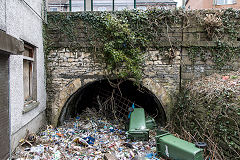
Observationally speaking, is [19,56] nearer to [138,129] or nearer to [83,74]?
[83,74]

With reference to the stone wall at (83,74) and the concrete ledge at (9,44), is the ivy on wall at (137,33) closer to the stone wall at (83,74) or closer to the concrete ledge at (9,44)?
the stone wall at (83,74)

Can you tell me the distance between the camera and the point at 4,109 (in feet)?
11.5

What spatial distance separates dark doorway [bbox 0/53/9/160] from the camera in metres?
3.41

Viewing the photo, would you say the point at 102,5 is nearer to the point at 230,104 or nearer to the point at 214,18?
the point at 214,18

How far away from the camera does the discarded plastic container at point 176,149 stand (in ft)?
11.7

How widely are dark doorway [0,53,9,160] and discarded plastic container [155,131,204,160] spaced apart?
3344 millimetres

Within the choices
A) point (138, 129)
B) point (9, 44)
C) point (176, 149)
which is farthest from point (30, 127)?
point (176, 149)

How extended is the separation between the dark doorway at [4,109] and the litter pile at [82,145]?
550 mm

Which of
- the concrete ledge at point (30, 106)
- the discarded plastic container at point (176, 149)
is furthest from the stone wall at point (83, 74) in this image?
the discarded plastic container at point (176, 149)

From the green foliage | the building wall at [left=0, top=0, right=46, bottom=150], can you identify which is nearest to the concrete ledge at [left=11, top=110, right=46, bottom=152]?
the building wall at [left=0, top=0, right=46, bottom=150]

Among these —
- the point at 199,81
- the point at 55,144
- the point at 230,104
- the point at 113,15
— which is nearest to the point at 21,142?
the point at 55,144

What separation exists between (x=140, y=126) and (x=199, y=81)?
239 centimetres

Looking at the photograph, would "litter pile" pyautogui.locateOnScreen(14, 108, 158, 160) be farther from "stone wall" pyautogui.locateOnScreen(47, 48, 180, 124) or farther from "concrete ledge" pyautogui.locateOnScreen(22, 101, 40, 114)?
"stone wall" pyautogui.locateOnScreen(47, 48, 180, 124)

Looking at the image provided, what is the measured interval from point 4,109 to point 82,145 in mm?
2332
